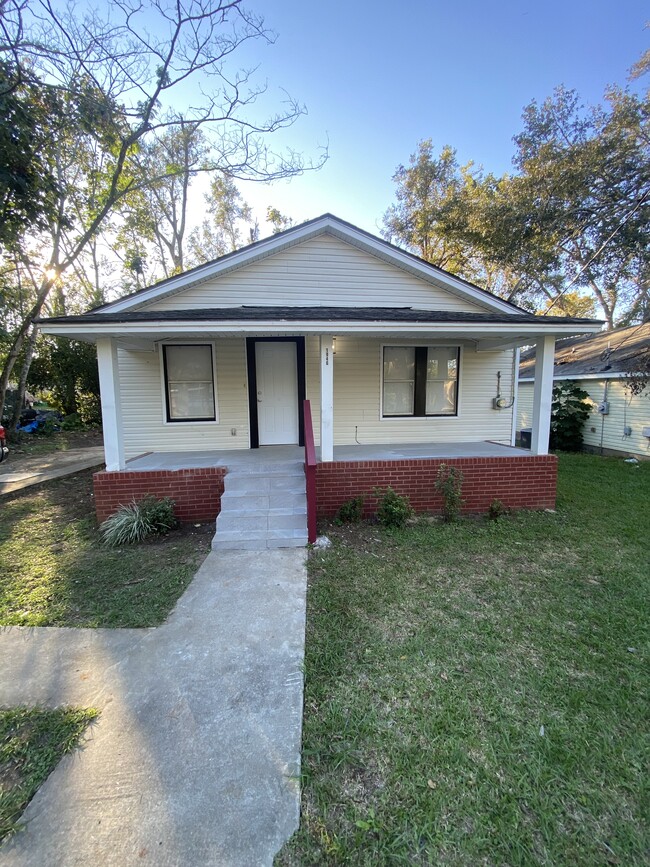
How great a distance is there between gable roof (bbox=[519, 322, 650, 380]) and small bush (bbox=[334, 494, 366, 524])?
28.6ft

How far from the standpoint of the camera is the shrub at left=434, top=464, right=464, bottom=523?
5750 millimetres

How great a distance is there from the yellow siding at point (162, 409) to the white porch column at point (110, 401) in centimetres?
147

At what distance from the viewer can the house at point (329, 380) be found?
5.68 meters

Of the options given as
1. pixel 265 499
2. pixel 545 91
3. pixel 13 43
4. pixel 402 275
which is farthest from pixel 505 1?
pixel 265 499

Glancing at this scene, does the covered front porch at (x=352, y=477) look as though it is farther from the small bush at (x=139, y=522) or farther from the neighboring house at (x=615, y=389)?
the neighboring house at (x=615, y=389)

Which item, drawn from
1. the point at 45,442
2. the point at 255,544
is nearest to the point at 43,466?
the point at 45,442

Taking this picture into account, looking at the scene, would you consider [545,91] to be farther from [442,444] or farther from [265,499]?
[265,499]

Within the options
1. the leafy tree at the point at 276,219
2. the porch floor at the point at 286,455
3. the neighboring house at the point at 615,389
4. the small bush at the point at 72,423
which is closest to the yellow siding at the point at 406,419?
the porch floor at the point at 286,455

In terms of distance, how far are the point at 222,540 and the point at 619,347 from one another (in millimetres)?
13876

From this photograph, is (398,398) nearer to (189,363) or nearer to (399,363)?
(399,363)

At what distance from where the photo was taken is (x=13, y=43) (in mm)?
6840

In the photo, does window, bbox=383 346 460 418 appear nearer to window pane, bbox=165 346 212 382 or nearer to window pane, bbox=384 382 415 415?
window pane, bbox=384 382 415 415

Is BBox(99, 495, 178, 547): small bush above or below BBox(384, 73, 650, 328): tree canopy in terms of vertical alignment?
below

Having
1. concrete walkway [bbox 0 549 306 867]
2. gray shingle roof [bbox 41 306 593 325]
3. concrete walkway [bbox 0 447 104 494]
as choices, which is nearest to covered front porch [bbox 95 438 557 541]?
gray shingle roof [bbox 41 306 593 325]
